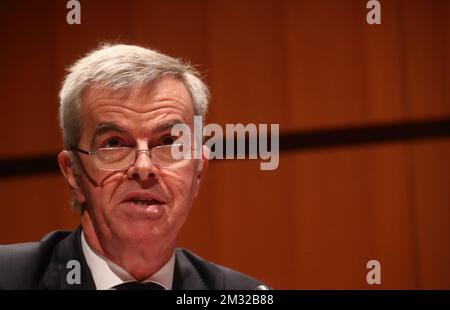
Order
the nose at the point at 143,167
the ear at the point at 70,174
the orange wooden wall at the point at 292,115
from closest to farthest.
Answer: the nose at the point at 143,167 → the ear at the point at 70,174 → the orange wooden wall at the point at 292,115

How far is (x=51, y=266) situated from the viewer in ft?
6.23

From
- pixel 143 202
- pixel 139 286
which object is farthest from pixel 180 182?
pixel 139 286

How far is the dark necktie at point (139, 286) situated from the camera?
1.91 m

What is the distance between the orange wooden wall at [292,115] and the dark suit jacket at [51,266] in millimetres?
119

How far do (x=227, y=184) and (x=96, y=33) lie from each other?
690mm

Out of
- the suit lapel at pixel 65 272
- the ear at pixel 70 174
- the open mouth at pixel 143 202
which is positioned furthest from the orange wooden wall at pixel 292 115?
the open mouth at pixel 143 202

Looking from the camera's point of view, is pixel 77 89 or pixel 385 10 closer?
pixel 77 89

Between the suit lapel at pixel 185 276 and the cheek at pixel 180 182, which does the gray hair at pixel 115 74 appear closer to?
the cheek at pixel 180 182
